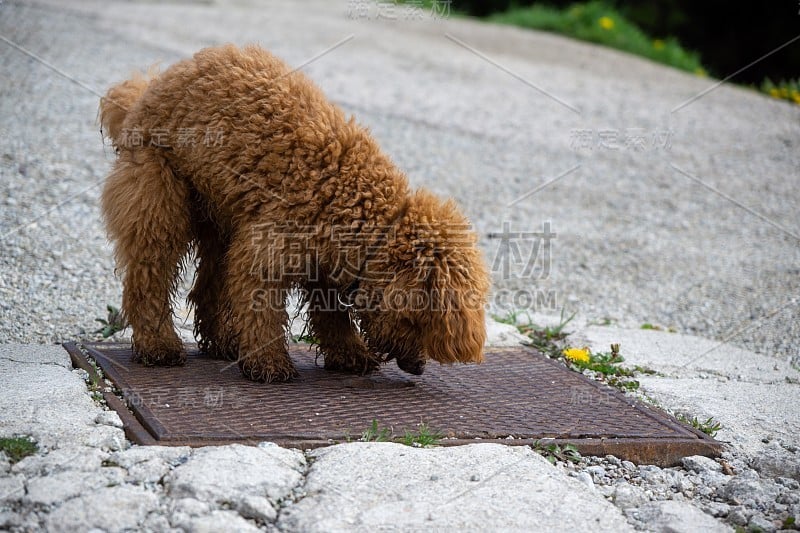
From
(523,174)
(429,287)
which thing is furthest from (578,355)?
(523,174)

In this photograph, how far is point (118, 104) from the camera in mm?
5195

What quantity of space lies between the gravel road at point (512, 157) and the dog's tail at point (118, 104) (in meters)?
1.27

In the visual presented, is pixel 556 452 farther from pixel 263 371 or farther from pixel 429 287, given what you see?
pixel 263 371

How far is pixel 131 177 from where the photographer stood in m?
4.77

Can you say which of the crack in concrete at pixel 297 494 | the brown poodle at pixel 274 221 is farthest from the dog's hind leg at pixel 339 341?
the crack in concrete at pixel 297 494

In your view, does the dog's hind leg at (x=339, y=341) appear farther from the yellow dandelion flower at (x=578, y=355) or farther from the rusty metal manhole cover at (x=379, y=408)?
the yellow dandelion flower at (x=578, y=355)

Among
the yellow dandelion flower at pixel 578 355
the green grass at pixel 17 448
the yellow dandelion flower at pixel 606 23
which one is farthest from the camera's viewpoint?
the yellow dandelion flower at pixel 606 23

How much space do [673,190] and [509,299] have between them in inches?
155

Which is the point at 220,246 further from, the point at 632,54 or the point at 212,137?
the point at 632,54

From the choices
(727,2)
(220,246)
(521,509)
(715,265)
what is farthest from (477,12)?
(521,509)

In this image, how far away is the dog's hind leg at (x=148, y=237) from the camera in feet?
15.5

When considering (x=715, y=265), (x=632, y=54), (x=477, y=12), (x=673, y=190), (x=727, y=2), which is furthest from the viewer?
(x=477, y=12)

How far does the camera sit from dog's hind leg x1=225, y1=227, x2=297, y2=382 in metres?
4.57

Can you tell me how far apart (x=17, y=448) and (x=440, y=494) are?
5.62 ft
